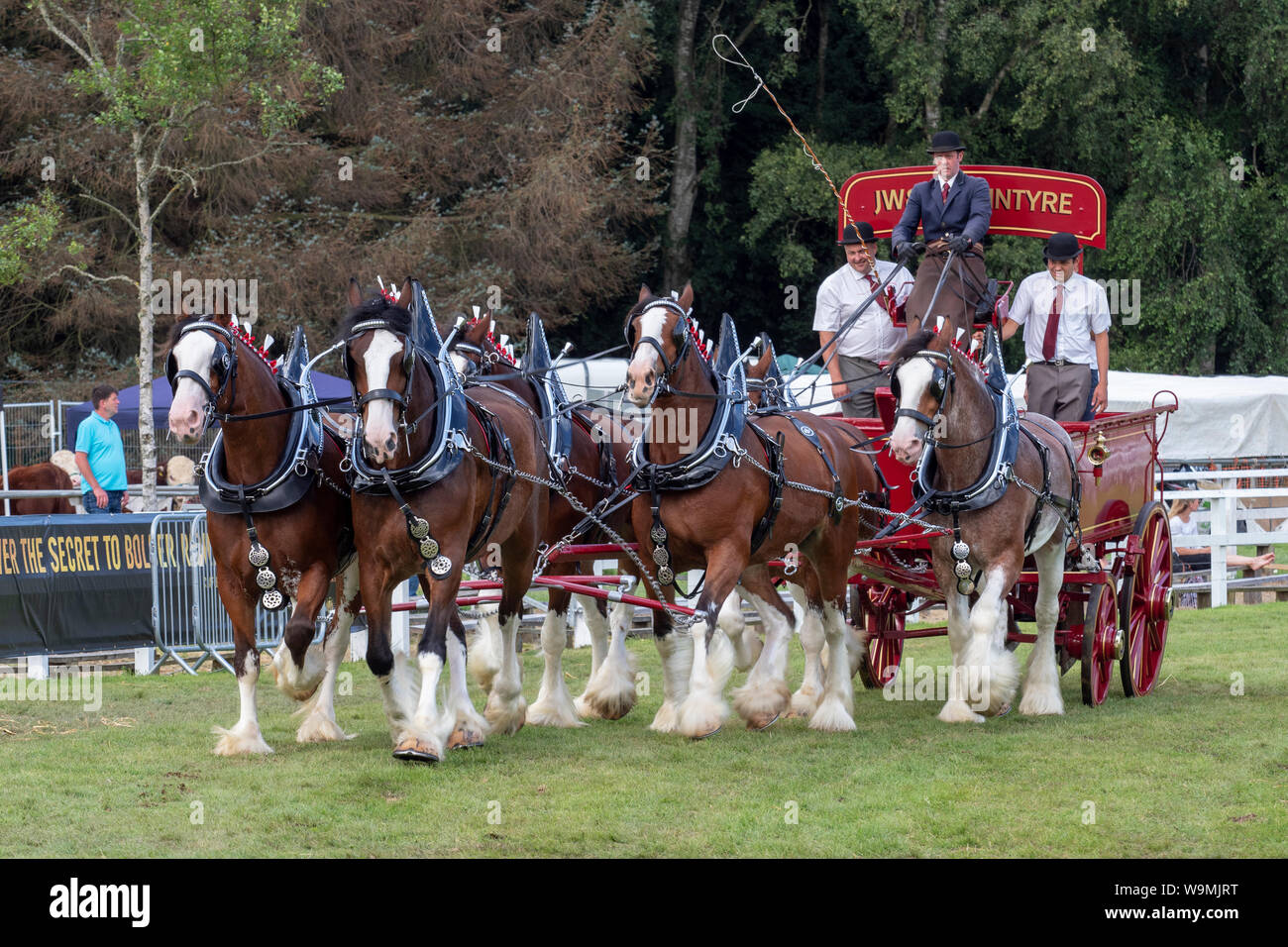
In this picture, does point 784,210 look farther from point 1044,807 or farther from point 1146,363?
point 1044,807

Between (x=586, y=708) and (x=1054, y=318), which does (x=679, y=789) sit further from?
(x=1054, y=318)

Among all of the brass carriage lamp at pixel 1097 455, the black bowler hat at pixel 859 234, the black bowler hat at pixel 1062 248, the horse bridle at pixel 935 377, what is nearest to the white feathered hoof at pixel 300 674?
A: the horse bridle at pixel 935 377

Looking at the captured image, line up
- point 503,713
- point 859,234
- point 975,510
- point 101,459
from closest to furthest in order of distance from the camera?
point 975,510, point 503,713, point 859,234, point 101,459

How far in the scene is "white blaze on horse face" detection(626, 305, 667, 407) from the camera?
297 inches

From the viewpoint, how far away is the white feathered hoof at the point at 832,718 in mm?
8633

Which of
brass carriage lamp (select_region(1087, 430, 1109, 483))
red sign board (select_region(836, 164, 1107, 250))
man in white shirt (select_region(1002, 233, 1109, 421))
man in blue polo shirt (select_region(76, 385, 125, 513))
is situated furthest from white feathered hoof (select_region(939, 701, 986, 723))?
man in blue polo shirt (select_region(76, 385, 125, 513))

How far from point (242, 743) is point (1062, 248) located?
579 cm

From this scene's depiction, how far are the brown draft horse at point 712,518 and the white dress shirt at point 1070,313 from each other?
6.52 feet

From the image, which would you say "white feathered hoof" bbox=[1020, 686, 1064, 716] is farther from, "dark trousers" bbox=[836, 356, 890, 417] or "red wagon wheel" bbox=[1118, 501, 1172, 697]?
→ "dark trousers" bbox=[836, 356, 890, 417]

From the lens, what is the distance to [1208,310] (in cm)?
2634

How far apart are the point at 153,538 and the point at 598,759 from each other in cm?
555

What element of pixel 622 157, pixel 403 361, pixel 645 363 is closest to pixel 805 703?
pixel 645 363

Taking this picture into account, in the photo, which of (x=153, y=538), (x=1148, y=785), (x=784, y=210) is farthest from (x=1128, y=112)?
(x=1148, y=785)

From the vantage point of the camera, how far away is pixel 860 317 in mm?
10398
